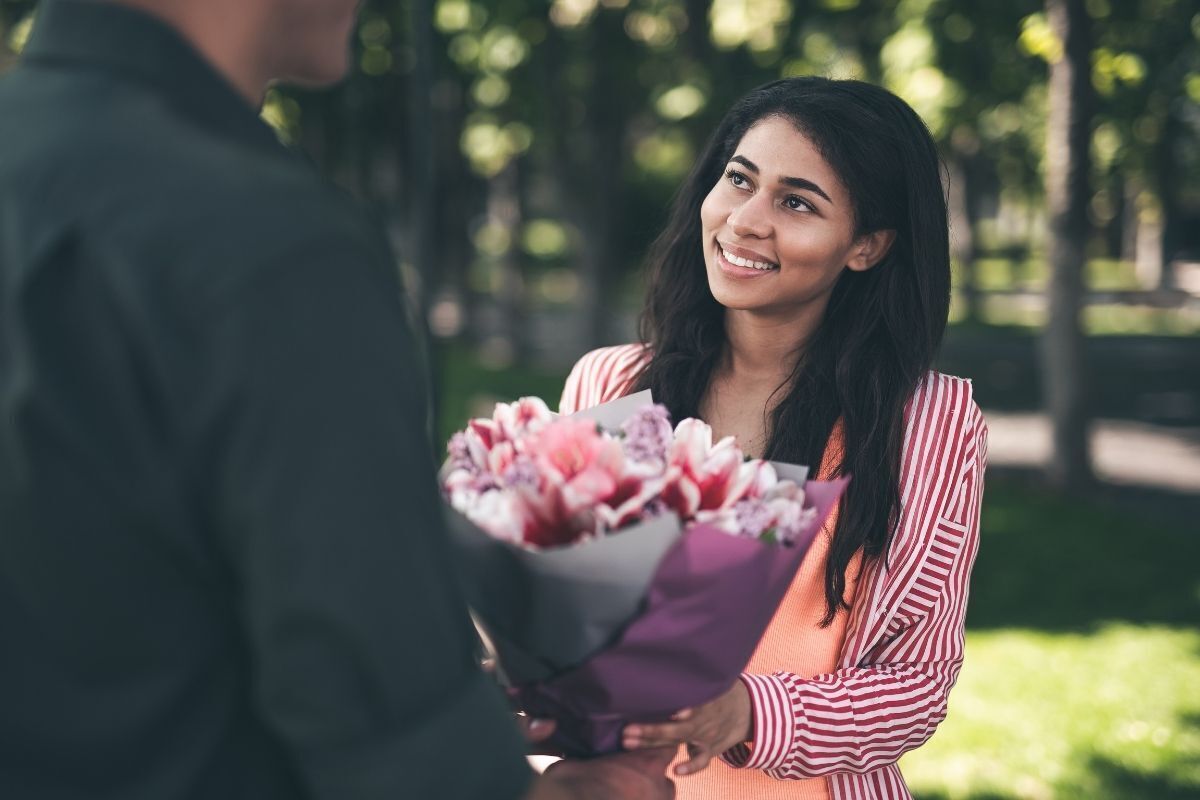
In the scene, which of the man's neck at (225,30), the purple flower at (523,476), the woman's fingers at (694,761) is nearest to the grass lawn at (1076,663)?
the woman's fingers at (694,761)

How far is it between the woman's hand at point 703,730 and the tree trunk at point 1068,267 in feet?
32.8

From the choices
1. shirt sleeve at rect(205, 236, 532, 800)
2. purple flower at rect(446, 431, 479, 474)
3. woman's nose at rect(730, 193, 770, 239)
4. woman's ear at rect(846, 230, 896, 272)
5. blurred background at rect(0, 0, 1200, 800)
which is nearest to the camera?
shirt sleeve at rect(205, 236, 532, 800)

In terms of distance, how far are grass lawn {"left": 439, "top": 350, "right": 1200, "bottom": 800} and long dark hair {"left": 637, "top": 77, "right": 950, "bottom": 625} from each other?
3.42 metres

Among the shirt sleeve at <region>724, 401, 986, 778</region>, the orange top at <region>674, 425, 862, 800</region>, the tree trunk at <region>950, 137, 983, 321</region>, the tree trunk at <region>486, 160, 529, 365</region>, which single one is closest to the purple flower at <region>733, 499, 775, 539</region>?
the shirt sleeve at <region>724, 401, 986, 778</region>

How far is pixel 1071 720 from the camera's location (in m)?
6.30

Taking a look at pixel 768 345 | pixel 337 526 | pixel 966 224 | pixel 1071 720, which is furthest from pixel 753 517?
pixel 966 224

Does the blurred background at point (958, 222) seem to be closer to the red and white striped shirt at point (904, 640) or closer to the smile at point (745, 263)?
the smile at point (745, 263)

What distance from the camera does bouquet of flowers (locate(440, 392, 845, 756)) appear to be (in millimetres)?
1443

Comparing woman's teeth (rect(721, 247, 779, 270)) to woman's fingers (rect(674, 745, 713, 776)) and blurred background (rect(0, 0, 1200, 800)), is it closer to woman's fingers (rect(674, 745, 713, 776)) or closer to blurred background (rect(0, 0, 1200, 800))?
blurred background (rect(0, 0, 1200, 800))

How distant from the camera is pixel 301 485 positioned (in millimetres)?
997

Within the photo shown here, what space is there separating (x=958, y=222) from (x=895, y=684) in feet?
97.4

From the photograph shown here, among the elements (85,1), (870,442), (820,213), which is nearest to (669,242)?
(820,213)

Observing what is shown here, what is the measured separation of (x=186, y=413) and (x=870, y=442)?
1692mm

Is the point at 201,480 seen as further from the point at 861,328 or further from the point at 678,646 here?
the point at 861,328
